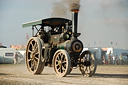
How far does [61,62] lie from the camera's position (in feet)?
38.3

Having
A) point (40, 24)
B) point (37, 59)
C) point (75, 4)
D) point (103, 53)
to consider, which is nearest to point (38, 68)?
point (37, 59)

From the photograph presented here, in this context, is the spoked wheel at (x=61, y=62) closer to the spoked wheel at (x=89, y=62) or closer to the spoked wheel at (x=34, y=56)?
the spoked wheel at (x=89, y=62)

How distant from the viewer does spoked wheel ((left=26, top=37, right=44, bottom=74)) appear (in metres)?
12.9

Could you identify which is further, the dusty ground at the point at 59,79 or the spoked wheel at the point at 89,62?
the spoked wheel at the point at 89,62

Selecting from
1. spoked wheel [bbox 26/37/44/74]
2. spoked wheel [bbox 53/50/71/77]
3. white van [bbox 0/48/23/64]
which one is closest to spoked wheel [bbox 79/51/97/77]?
spoked wheel [bbox 53/50/71/77]

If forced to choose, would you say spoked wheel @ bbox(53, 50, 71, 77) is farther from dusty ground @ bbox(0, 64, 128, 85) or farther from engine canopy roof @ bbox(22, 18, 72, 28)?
engine canopy roof @ bbox(22, 18, 72, 28)

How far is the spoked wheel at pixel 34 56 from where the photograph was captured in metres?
12.9

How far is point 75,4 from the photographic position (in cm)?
1259

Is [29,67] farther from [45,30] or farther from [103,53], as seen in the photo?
[103,53]

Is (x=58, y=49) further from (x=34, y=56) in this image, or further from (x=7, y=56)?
(x=7, y=56)

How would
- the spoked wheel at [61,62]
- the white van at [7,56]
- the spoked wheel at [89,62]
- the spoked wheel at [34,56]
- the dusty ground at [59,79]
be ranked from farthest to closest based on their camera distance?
1. the white van at [7,56]
2. the spoked wheel at [34,56]
3. the spoked wheel at [89,62]
4. the spoked wheel at [61,62]
5. the dusty ground at [59,79]

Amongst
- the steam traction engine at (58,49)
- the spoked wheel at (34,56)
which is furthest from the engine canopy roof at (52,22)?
the spoked wheel at (34,56)

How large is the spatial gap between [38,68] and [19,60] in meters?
18.4

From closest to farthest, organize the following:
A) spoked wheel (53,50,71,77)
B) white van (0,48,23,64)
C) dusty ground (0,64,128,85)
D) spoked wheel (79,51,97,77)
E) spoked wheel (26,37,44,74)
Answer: dusty ground (0,64,128,85), spoked wheel (53,50,71,77), spoked wheel (79,51,97,77), spoked wheel (26,37,44,74), white van (0,48,23,64)
